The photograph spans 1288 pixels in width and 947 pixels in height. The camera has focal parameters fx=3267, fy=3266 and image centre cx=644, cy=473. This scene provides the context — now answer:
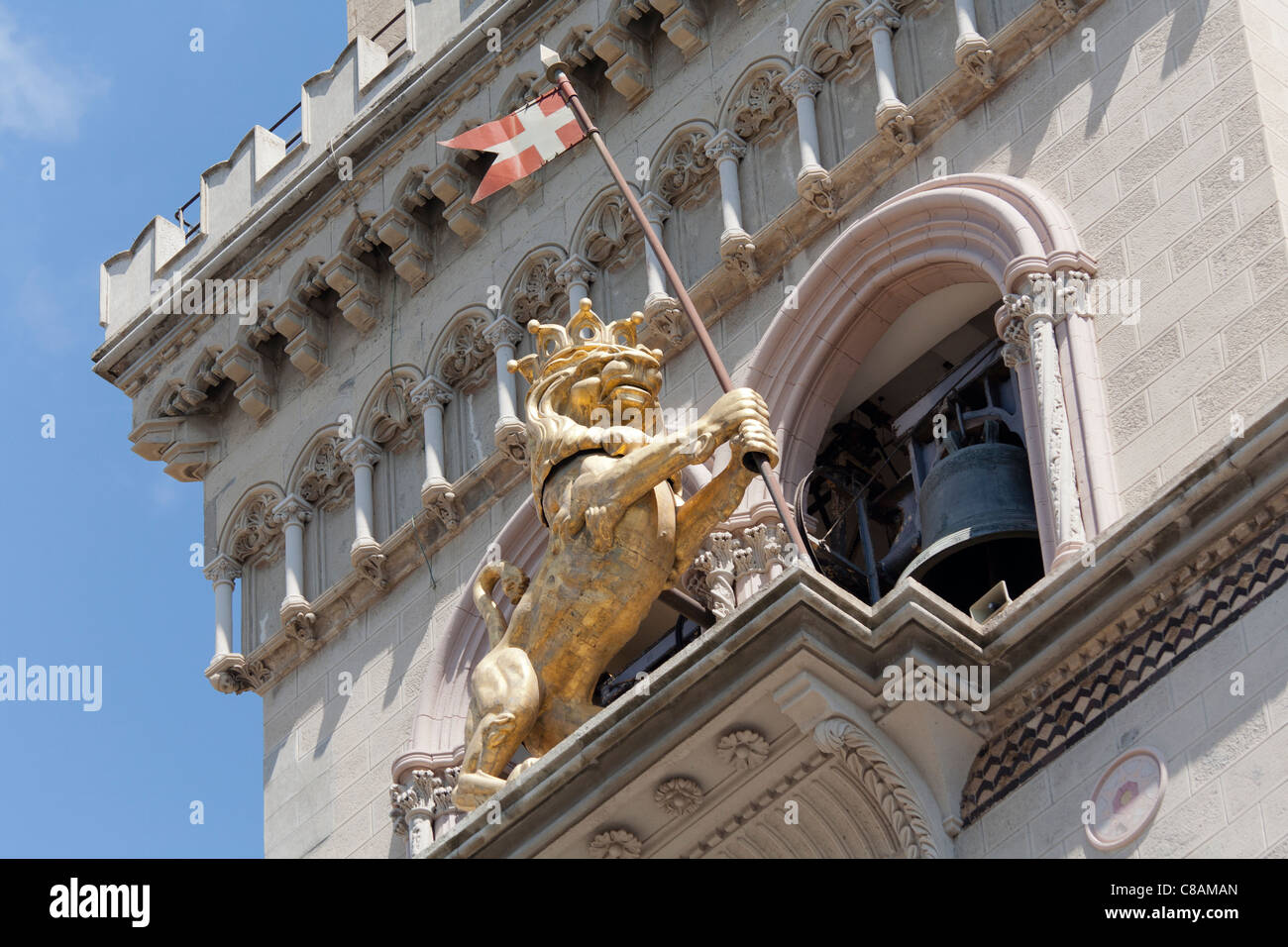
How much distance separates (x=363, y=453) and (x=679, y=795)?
27.4 feet

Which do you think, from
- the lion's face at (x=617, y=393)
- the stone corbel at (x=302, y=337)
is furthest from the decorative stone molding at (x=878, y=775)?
the stone corbel at (x=302, y=337)

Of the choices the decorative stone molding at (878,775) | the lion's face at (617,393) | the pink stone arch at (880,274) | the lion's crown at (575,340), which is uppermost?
the pink stone arch at (880,274)

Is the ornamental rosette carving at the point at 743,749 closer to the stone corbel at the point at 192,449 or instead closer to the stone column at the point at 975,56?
the stone column at the point at 975,56

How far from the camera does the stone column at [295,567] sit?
25.8 m

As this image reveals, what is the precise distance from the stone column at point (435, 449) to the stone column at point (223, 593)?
91.1 inches

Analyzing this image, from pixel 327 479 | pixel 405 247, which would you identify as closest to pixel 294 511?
pixel 327 479

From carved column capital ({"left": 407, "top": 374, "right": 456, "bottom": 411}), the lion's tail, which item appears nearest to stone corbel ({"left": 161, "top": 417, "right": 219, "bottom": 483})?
carved column capital ({"left": 407, "top": 374, "right": 456, "bottom": 411})

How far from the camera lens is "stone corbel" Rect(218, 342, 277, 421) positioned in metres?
27.6

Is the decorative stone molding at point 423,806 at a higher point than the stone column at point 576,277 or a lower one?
lower

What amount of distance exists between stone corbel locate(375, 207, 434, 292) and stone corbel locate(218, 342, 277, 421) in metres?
1.73

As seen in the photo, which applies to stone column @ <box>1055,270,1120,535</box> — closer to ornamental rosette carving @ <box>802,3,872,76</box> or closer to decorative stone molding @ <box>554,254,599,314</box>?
ornamental rosette carving @ <box>802,3,872,76</box>

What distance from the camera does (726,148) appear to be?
24203mm

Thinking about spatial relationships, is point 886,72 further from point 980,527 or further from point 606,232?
point 980,527

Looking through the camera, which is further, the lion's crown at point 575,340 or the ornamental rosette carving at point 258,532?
the ornamental rosette carving at point 258,532
